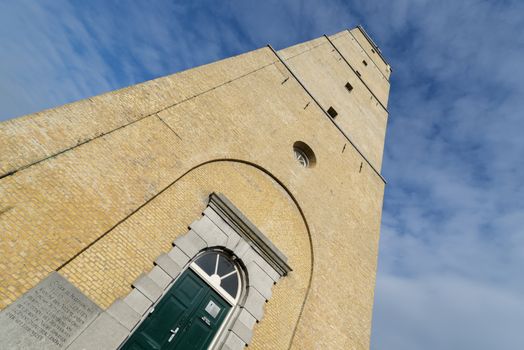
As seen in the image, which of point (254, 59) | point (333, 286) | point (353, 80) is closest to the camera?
point (333, 286)

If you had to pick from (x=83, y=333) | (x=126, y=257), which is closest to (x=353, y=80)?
(x=126, y=257)

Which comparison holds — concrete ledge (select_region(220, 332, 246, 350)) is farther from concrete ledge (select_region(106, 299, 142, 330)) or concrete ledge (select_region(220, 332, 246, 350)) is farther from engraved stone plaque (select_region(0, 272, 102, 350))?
engraved stone plaque (select_region(0, 272, 102, 350))

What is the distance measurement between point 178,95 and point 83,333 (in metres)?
5.09

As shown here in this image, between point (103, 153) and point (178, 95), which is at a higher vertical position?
point (178, 95)

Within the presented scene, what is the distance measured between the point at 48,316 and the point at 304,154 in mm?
8058

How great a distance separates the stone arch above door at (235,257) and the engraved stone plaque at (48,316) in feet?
0.63

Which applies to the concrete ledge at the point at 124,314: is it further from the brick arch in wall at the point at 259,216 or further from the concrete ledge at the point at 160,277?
the concrete ledge at the point at 160,277

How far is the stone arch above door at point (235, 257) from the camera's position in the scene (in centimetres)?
539

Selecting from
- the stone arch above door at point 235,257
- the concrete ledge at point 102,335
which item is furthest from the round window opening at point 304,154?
the concrete ledge at point 102,335

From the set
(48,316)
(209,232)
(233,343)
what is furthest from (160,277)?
(233,343)

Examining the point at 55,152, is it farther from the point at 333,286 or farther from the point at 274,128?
the point at 333,286

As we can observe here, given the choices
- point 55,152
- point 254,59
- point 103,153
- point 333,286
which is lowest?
point 55,152

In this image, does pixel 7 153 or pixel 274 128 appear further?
pixel 274 128

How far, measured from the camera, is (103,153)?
629 cm
